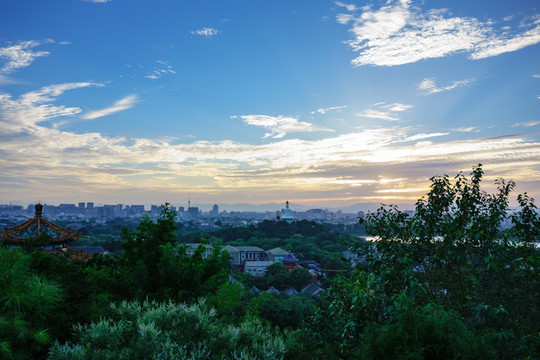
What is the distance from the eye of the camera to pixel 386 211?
616 cm

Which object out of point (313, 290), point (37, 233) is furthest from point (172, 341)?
point (313, 290)

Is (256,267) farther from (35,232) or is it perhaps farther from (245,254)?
(35,232)

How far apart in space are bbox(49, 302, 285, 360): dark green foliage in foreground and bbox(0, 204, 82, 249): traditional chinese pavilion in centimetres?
1563

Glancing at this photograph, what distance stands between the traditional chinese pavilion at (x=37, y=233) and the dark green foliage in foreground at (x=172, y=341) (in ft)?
51.3

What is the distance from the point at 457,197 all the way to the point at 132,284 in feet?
27.1

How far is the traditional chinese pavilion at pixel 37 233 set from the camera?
18709mm

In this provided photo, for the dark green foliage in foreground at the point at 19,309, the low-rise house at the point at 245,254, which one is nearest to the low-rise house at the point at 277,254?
the low-rise house at the point at 245,254

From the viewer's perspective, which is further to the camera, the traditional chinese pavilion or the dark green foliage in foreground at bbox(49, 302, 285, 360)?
the traditional chinese pavilion

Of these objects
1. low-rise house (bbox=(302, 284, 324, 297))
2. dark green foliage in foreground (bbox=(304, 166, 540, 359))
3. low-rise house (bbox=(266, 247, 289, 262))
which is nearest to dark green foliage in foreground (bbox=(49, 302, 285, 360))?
dark green foliage in foreground (bbox=(304, 166, 540, 359))

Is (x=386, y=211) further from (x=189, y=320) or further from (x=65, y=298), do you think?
(x=65, y=298)

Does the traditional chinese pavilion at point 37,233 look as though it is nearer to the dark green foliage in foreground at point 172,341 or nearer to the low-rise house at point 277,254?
the dark green foliage in foreground at point 172,341

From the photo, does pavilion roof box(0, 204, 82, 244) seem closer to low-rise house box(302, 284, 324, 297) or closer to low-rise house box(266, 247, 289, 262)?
low-rise house box(302, 284, 324, 297)

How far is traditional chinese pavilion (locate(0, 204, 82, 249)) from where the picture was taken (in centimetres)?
1871

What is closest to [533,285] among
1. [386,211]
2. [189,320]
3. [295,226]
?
[386,211]
